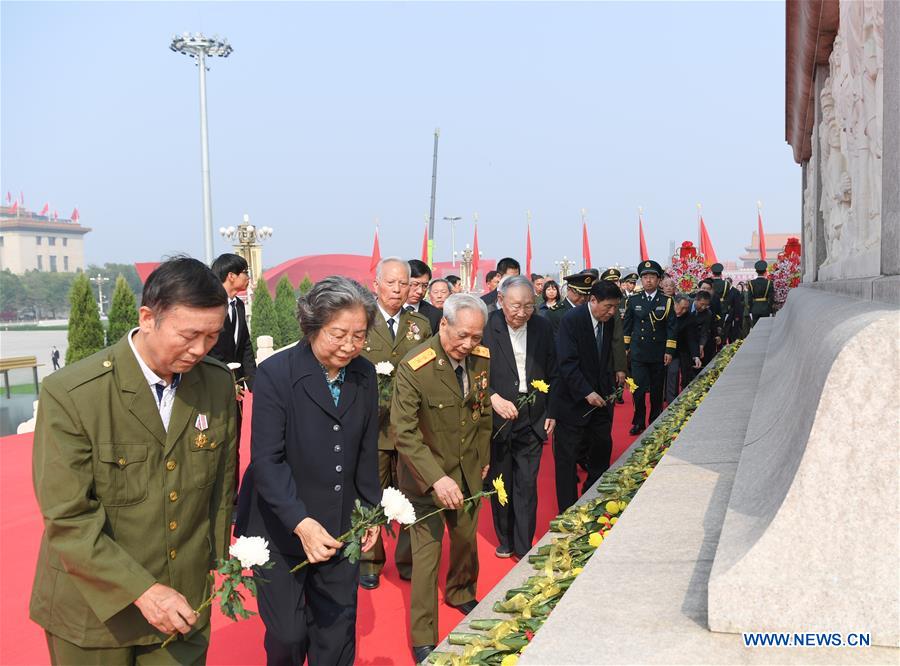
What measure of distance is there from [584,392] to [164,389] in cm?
401

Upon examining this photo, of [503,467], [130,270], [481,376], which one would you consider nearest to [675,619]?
[481,376]

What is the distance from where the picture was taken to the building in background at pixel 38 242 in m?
103

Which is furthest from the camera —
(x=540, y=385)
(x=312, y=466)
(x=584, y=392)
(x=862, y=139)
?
(x=584, y=392)

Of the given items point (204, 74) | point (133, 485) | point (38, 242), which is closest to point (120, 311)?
point (204, 74)

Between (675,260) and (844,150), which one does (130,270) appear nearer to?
(675,260)

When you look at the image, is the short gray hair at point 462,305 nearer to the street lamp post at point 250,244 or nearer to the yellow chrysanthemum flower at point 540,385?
the yellow chrysanthemum flower at point 540,385

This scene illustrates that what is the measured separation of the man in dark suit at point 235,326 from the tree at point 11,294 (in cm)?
8439

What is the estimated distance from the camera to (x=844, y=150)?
16.1 ft

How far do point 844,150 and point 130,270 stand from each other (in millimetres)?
105932

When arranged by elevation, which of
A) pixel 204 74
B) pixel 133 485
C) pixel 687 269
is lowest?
pixel 133 485

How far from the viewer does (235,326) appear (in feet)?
19.2

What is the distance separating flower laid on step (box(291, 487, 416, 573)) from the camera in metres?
2.78

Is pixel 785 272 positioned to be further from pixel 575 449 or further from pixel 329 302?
pixel 329 302

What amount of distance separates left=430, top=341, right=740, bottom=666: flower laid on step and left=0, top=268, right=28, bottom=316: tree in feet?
286
